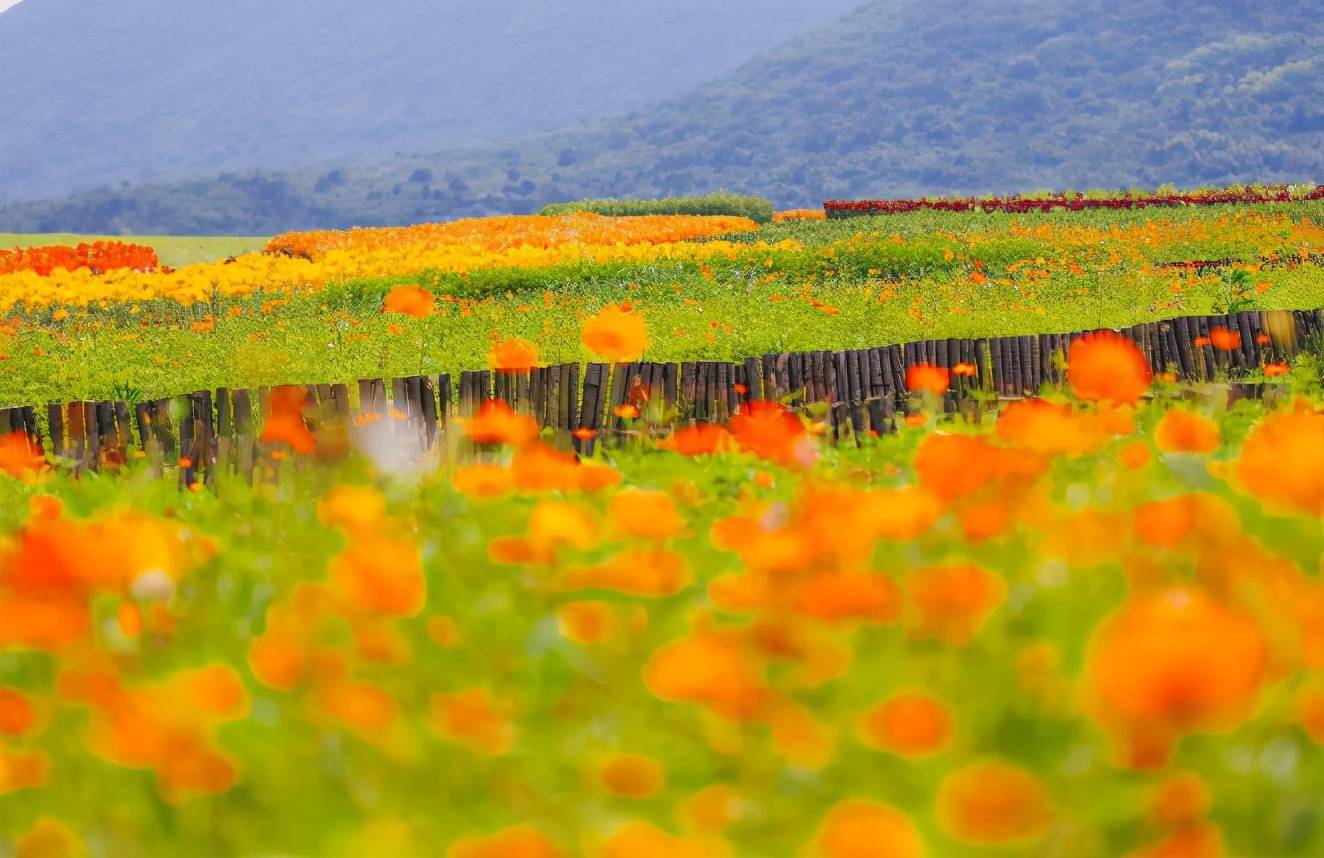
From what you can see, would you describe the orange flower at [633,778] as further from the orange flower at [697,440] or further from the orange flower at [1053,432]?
the orange flower at [697,440]

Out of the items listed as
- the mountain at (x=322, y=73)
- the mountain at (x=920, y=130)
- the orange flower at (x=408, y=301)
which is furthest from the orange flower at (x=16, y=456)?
the mountain at (x=322, y=73)

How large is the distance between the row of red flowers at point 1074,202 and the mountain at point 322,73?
11959 centimetres

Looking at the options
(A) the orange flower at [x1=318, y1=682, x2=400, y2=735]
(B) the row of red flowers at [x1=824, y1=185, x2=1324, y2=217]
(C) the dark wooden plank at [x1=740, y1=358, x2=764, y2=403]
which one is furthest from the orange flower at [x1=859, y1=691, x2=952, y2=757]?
(B) the row of red flowers at [x1=824, y1=185, x2=1324, y2=217]

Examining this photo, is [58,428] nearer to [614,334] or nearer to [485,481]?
[614,334]

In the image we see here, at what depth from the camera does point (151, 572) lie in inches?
78.6

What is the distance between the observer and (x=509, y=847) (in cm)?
116

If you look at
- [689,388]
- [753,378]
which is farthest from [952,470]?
[753,378]

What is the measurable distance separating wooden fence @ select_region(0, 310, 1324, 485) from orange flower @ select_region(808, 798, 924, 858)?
12.9ft

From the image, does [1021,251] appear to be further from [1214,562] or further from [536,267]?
[1214,562]

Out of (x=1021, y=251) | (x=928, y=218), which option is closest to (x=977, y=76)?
(x=928, y=218)

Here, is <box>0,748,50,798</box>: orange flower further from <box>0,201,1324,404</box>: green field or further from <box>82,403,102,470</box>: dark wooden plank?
<box>0,201,1324,404</box>: green field

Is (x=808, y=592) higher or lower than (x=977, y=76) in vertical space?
lower

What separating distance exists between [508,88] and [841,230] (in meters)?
148

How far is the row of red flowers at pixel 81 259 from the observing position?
766 inches
